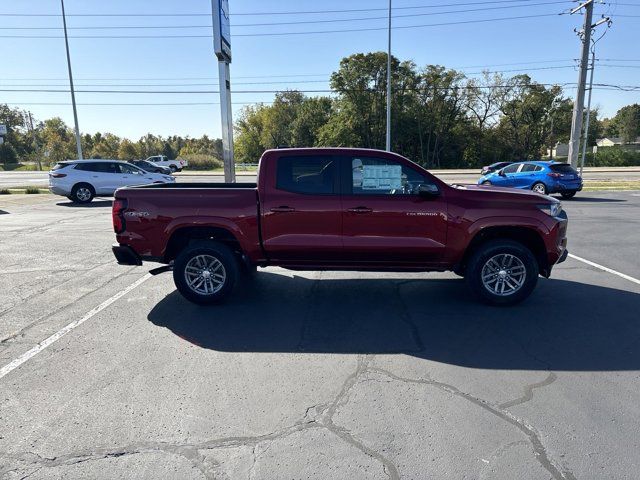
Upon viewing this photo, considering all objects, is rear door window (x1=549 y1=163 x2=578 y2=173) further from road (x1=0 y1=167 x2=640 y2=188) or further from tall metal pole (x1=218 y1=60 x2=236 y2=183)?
tall metal pole (x1=218 y1=60 x2=236 y2=183)

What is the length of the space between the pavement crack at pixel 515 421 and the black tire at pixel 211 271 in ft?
7.74

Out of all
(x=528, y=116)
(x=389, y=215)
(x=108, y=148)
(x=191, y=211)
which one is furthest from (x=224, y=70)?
(x=108, y=148)

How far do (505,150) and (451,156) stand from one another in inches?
279

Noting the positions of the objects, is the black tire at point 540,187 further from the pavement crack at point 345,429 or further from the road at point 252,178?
the pavement crack at point 345,429

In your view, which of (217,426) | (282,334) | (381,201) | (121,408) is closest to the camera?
(217,426)

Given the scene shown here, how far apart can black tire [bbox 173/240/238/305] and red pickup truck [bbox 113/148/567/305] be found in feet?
0.04

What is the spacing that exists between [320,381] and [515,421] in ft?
4.92

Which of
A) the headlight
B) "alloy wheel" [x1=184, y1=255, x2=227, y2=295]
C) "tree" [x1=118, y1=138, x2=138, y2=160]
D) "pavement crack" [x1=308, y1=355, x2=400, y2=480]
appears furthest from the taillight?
"tree" [x1=118, y1=138, x2=138, y2=160]

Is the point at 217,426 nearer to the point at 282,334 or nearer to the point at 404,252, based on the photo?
the point at 282,334

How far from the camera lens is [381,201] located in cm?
518

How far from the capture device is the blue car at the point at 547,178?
17078 mm

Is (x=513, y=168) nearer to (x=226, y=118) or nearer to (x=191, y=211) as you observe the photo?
(x=226, y=118)

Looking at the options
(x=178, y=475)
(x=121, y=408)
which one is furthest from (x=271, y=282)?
(x=178, y=475)

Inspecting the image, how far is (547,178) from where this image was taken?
56.5 ft
